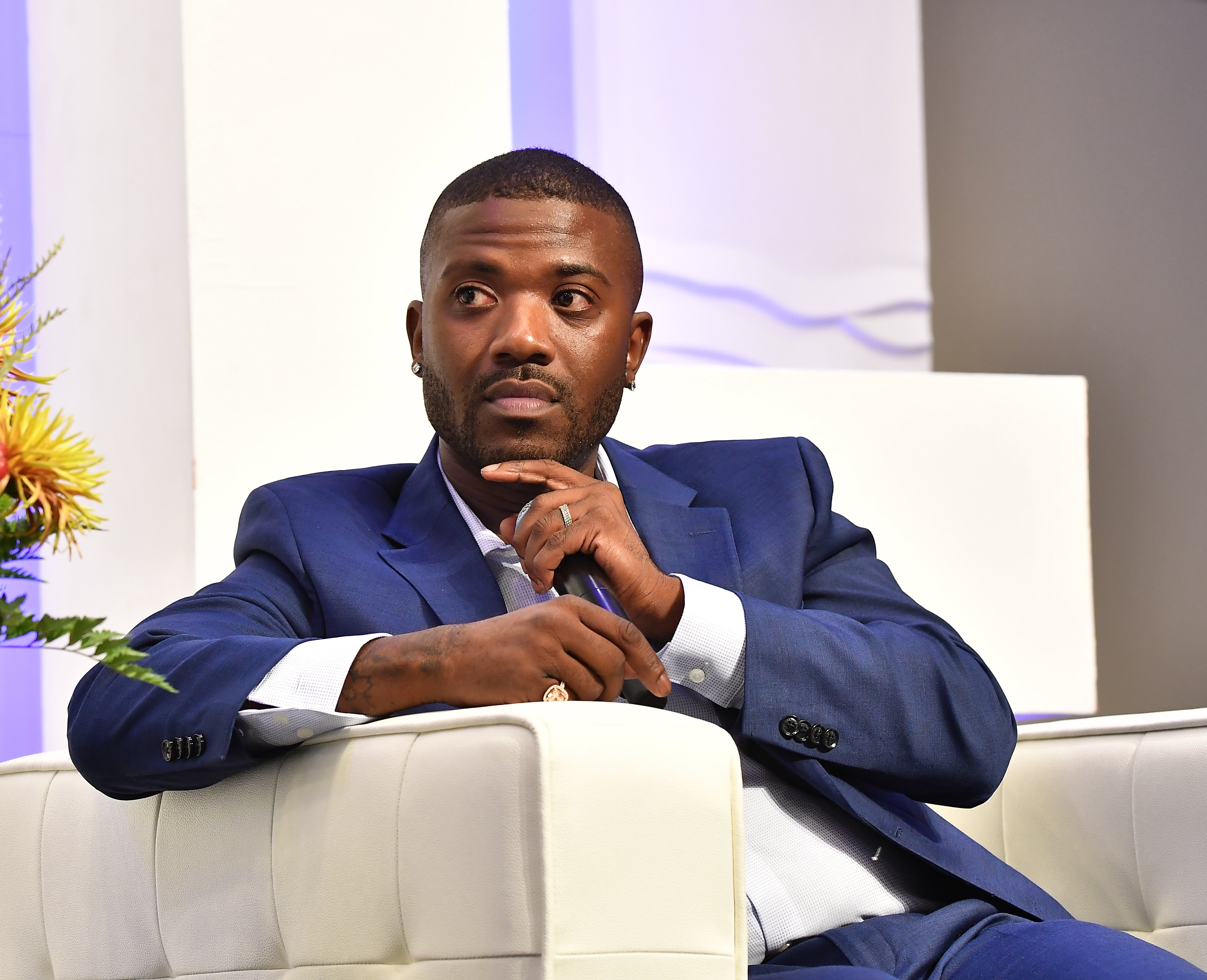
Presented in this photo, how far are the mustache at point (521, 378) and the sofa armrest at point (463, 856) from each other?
57 centimetres

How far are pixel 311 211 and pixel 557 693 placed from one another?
46.1 inches

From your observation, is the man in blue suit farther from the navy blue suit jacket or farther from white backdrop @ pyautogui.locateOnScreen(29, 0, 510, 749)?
white backdrop @ pyautogui.locateOnScreen(29, 0, 510, 749)

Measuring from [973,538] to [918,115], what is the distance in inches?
36.0

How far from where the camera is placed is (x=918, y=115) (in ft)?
9.39

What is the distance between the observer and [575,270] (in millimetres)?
1625

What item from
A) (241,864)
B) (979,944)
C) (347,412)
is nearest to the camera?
(241,864)

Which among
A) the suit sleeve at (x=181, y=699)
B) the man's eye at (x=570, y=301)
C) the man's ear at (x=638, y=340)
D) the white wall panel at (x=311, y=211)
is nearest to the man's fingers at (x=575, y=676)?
the suit sleeve at (x=181, y=699)

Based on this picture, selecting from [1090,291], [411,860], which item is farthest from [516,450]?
[1090,291]

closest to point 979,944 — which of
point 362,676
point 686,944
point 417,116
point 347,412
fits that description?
point 686,944

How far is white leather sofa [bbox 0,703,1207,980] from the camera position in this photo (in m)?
0.96

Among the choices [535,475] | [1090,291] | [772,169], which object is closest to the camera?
[535,475]

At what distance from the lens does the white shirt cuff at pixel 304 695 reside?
1142 mm

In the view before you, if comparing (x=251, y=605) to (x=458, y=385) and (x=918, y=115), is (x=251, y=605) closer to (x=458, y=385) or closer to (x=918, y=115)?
(x=458, y=385)

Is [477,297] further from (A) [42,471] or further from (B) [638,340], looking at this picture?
(A) [42,471]
